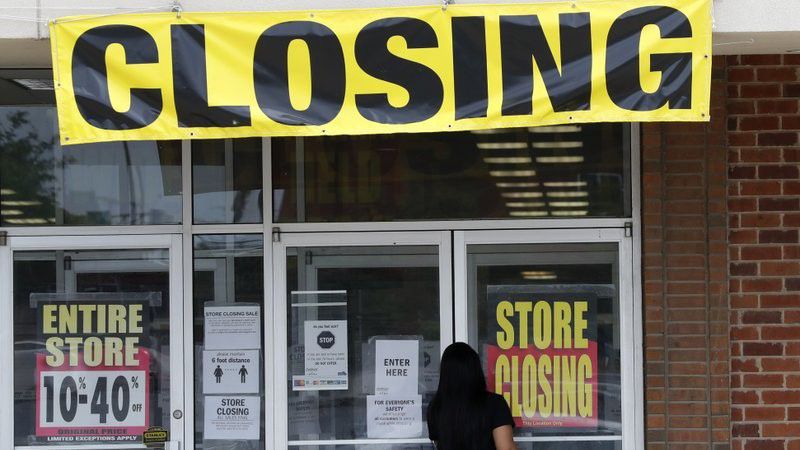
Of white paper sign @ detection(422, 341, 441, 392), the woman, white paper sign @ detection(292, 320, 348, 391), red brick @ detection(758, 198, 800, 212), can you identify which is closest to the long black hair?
the woman

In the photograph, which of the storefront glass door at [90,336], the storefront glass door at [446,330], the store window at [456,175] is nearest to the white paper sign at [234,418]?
the storefront glass door at [446,330]

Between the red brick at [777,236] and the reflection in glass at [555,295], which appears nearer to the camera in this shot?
the red brick at [777,236]

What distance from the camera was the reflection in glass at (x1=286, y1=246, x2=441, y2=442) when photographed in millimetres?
6578

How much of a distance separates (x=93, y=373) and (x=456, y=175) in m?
2.53

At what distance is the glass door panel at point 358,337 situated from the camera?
21.6ft

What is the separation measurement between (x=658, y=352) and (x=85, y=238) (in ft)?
11.5

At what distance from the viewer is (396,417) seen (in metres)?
6.58

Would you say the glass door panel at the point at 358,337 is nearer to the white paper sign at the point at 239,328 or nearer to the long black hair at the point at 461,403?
the white paper sign at the point at 239,328

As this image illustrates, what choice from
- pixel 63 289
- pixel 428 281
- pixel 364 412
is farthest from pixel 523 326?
pixel 63 289

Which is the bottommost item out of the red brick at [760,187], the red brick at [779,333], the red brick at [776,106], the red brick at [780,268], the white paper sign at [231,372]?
the white paper sign at [231,372]

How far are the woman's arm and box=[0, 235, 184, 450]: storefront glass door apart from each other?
2.11 meters

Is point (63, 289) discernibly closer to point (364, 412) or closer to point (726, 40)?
point (364, 412)

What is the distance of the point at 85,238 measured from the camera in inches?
260

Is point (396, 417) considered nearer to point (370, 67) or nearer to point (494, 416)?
point (494, 416)
